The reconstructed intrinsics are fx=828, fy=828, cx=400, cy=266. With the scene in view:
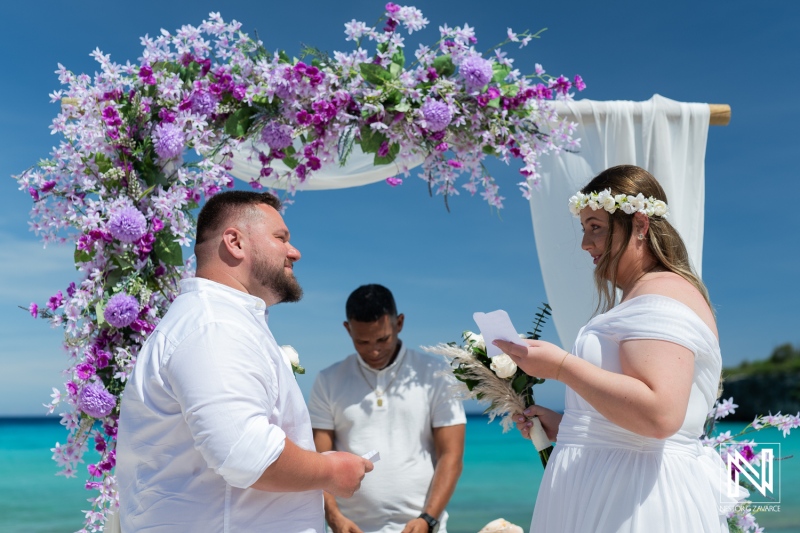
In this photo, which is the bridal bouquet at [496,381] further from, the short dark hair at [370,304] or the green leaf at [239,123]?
the green leaf at [239,123]

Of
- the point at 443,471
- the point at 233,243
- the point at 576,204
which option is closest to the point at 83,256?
the point at 233,243

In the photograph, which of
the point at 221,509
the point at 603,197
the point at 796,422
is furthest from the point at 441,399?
the point at 221,509

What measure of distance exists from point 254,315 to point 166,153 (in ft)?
6.38

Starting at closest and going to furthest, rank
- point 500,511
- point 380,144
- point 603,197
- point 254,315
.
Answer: point 254,315 < point 603,197 < point 380,144 < point 500,511

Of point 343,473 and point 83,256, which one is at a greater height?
point 83,256

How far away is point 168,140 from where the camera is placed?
4.26m

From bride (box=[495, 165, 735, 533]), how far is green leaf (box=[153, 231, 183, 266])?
2.21 metres

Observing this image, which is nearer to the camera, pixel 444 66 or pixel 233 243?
pixel 233 243

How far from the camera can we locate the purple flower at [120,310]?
13.4 feet

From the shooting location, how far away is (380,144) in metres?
4.55

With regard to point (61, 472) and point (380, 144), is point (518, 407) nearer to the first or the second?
point (380, 144)

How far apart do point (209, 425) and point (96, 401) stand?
2.05m

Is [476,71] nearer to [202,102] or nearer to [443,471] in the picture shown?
[202,102]

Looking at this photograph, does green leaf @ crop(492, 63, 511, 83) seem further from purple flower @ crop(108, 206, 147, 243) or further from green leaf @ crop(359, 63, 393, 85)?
purple flower @ crop(108, 206, 147, 243)
